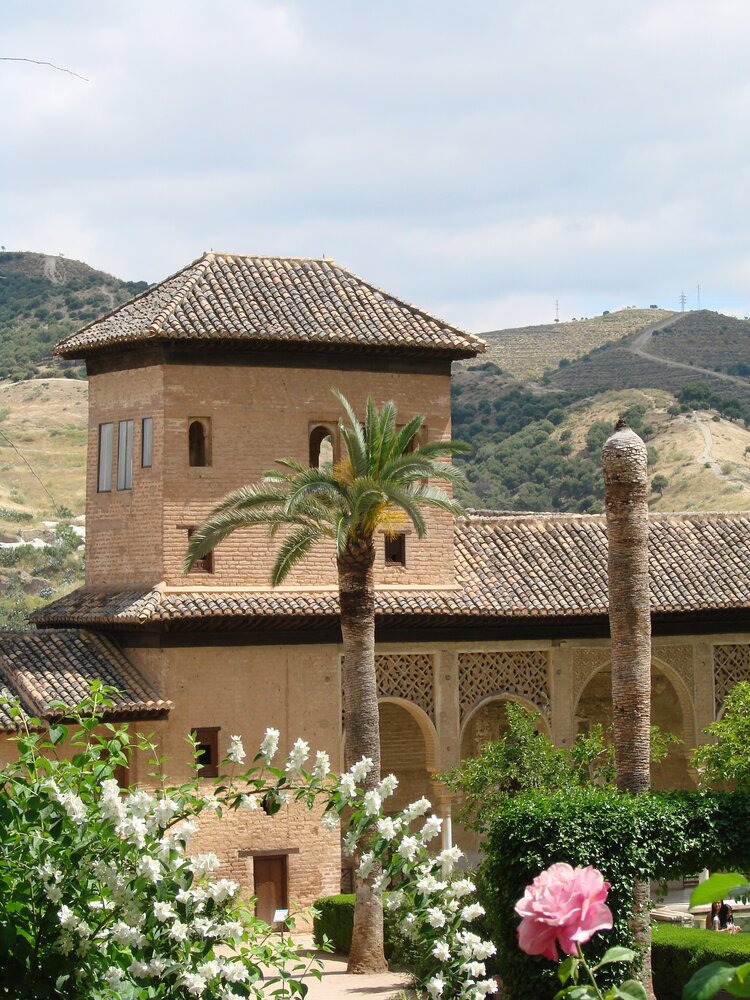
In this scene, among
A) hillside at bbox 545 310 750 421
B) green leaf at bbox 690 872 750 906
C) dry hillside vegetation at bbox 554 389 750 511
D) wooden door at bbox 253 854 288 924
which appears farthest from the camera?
hillside at bbox 545 310 750 421

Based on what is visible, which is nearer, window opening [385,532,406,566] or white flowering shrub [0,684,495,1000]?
white flowering shrub [0,684,495,1000]

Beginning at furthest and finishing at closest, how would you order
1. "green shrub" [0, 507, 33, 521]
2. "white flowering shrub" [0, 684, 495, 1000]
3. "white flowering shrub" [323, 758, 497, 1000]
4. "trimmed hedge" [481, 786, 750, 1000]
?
1. "green shrub" [0, 507, 33, 521]
2. "trimmed hedge" [481, 786, 750, 1000]
3. "white flowering shrub" [323, 758, 497, 1000]
4. "white flowering shrub" [0, 684, 495, 1000]

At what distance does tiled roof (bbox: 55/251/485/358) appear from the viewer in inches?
1122

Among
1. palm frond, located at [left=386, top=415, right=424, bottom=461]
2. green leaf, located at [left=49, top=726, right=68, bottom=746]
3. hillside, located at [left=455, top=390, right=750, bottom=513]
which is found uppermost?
hillside, located at [left=455, top=390, right=750, bottom=513]

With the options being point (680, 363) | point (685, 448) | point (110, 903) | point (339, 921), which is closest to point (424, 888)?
point (110, 903)

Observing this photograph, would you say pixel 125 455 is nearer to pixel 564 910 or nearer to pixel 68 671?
pixel 68 671

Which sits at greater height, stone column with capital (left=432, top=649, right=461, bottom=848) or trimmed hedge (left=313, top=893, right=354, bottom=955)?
stone column with capital (left=432, top=649, right=461, bottom=848)

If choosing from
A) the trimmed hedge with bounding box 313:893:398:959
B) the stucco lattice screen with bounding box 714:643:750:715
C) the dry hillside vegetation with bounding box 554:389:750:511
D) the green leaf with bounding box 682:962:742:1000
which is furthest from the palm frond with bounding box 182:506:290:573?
the dry hillside vegetation with bounding box 554:389:750:511

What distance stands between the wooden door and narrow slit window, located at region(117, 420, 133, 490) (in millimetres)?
6515

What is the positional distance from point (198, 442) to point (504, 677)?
264 inches

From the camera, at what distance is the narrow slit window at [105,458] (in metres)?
30.0

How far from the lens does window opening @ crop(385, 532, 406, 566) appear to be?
3006 cm

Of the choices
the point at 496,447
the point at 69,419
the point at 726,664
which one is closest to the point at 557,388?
the point at 496,447

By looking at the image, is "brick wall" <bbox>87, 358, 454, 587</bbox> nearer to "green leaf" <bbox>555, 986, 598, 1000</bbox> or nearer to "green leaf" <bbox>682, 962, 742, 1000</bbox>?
"green leaf" <bbox>555, 986, 598, 1000</bbox>
